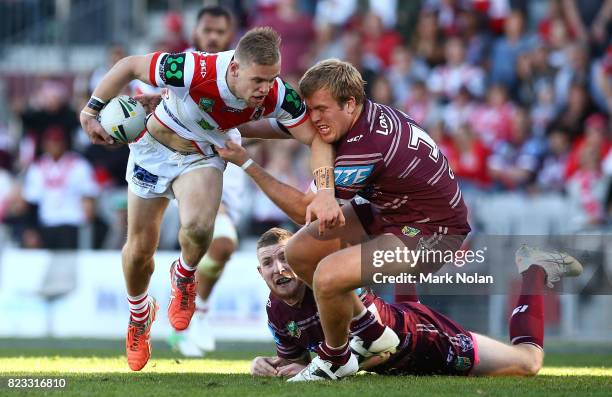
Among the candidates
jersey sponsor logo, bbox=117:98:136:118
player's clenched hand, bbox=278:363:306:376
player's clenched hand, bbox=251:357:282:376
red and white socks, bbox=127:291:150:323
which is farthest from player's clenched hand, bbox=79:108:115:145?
player's clenched hand, bbox=278:363:306:376

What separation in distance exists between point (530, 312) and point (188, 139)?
2743 mm

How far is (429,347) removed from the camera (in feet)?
24.1

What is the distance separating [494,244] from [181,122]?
4.88 m

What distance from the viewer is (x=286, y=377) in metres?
7.33

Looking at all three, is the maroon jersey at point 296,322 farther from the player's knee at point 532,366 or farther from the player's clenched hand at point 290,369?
the player's knee at point 532,366

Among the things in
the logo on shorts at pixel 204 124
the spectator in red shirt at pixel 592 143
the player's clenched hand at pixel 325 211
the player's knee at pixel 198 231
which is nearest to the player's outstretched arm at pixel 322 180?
the player's clenched hand at pixel 325 211

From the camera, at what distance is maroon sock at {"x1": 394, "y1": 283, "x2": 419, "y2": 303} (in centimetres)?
783

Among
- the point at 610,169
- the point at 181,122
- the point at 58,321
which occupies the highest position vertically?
the point at 181,122

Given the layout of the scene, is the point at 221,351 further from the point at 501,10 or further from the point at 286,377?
the point at 501,10

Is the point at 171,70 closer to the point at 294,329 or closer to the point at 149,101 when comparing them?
the point at 149,101

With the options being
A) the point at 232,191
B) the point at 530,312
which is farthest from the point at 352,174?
the point at 232,191

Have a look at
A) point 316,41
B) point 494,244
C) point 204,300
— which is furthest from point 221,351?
point 316,41

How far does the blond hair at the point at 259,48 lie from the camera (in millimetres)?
7066

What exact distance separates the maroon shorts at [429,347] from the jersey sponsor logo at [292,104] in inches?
58.9
